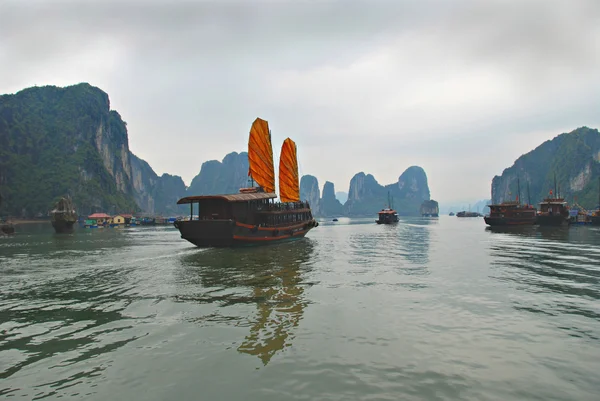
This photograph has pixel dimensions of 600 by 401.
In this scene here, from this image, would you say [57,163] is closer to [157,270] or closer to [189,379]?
A: [157,270]

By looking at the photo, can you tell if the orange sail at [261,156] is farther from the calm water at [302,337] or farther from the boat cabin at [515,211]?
the boat cabin at [515,211]

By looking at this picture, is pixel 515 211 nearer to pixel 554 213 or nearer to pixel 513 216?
pixel 513 216

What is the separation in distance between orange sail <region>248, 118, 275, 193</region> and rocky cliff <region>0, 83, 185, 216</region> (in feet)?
372

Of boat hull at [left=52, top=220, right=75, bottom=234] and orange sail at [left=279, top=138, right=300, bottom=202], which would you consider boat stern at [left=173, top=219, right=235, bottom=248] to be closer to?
orange sail at [left=279, top=138, right=300, bottom=202]

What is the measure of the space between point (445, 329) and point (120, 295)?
442 inches

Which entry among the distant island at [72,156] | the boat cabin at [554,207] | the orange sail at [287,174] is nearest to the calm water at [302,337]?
the orange sail at [287,174]

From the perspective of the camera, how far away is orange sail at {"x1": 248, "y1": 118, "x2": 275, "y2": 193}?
1570 inches

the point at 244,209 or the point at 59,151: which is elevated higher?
the point at 59,151

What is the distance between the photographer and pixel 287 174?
47.1m

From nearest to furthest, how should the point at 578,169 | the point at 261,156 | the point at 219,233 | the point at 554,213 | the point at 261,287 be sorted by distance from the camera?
the point at 261,287, the point at 219,233, the point at 261,156, the point at 554,213, the point at 578,169

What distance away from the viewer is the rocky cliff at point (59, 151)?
123625 mm

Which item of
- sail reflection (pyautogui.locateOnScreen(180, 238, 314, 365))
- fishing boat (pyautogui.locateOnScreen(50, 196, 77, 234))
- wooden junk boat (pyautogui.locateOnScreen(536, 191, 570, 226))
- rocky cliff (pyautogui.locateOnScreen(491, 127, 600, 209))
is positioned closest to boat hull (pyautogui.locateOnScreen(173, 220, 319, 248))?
sail reflection (pyautogui.locateOnScreen(180, 238, 314, 365))

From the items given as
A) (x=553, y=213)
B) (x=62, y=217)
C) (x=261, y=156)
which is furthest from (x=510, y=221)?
(x=62, y=217)

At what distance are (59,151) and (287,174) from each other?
469 feet
